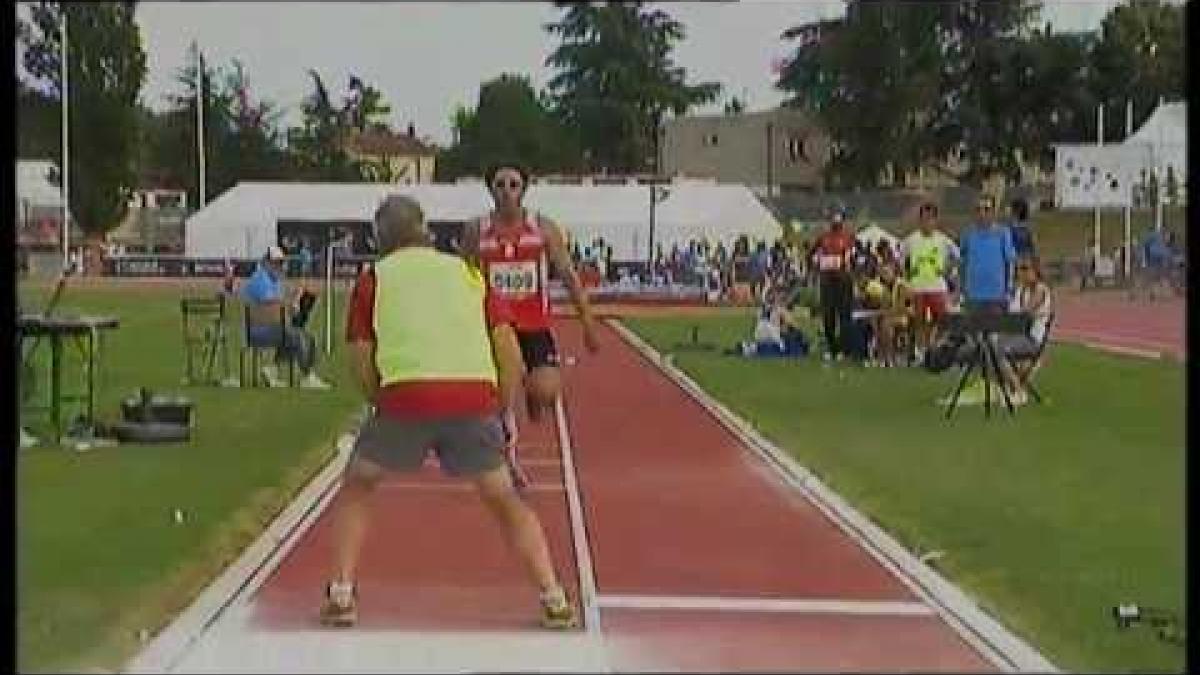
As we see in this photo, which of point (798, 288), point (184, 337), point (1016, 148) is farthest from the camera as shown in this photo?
point (798, 288)

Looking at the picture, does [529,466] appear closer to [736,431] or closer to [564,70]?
[736,431]

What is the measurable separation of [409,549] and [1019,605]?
2.90 m

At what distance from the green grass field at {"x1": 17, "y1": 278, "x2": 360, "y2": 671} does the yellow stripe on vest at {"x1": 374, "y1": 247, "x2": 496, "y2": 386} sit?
1.33 meters

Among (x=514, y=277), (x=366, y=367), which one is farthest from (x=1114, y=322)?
(x=366, y=367)

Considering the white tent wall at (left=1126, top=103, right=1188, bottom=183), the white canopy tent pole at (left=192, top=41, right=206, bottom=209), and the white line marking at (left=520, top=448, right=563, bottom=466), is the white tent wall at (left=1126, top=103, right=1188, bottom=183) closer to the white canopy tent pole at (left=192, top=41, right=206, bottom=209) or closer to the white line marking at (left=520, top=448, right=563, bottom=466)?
the white canopy tent pole at (left=192, top=41, right=206, bottom=209)

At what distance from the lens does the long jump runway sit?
8.17 metres

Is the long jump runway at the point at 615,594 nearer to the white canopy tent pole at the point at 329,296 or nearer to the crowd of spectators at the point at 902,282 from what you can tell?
the white canopy tent pole at the point at 329,296

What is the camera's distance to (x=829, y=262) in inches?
1041

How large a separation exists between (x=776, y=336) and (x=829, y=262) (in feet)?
14.2

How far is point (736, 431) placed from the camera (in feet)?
58.8

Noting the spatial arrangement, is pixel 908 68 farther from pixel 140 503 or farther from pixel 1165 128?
pixel 140 503

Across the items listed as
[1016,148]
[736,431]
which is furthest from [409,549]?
[736,431]

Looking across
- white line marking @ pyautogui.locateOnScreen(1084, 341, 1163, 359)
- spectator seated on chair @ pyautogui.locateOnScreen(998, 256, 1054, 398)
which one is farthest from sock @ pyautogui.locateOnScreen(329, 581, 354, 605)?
white line marking @ pyautogui.locateOnScreen(1084, 341, 1163, 359)

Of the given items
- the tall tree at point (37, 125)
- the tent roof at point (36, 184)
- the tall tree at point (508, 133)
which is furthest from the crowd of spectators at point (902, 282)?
the tall tree at point (37, 125)
